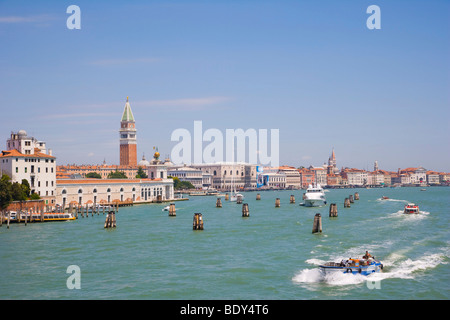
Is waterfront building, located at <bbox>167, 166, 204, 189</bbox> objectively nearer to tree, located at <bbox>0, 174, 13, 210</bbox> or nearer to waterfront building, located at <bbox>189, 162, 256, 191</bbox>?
waterfront building, located at <bbox>189, 162, 256, 191</bbox>

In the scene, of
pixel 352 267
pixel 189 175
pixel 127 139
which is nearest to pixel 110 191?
pixel 127 139

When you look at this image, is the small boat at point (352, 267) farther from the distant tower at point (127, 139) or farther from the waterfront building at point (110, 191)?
the distant tower at point (127, 139)

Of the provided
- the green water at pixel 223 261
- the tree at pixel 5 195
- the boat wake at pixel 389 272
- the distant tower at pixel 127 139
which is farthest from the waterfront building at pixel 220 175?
the boat wake at pixel 389 272

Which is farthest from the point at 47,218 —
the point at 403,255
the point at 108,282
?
the point at 403,255

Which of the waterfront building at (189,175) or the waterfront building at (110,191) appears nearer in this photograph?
the waterfront building at (110,191)
